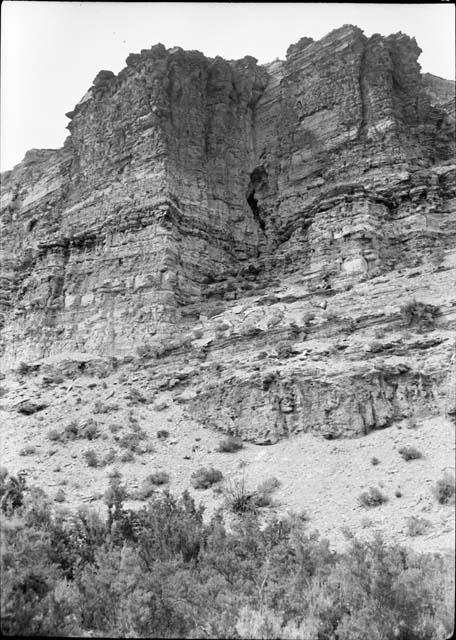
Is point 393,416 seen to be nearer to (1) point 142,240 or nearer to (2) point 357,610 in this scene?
(2) point 357,610

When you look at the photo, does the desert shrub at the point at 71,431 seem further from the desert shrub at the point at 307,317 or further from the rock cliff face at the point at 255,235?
the desert shrub at the point at 307,317

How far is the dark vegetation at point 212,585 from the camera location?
720 cm

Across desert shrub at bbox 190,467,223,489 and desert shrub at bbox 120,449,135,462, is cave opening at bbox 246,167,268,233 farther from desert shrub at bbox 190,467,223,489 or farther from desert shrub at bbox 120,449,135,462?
desert shrub at bbox 190,467,223,489

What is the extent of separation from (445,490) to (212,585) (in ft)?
19.4

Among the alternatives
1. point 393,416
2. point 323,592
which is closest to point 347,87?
point 393,416

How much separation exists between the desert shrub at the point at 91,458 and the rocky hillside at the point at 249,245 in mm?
3295

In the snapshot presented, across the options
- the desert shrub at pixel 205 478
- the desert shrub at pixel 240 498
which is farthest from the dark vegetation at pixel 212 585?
the desert shrub at pixel 205 478

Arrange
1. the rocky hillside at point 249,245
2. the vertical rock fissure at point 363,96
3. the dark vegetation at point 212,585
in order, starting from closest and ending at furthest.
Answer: the dark vegetation at point 212,585 < the rocky hillside at point 249,245 < the vertical rock fissure at point 363,96

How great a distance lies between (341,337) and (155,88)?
20.1m

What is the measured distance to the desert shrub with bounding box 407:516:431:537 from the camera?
10.6m

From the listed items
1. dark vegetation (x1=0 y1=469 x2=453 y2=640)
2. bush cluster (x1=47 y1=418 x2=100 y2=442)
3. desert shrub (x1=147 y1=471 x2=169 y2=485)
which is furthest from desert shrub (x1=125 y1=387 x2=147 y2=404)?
dark vegetation (x1=0 y1=469 x2=453 y2=640)

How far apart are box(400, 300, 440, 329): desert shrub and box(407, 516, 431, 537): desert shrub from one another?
8.80 metres

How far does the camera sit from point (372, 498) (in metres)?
12.4

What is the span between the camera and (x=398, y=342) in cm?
1789
